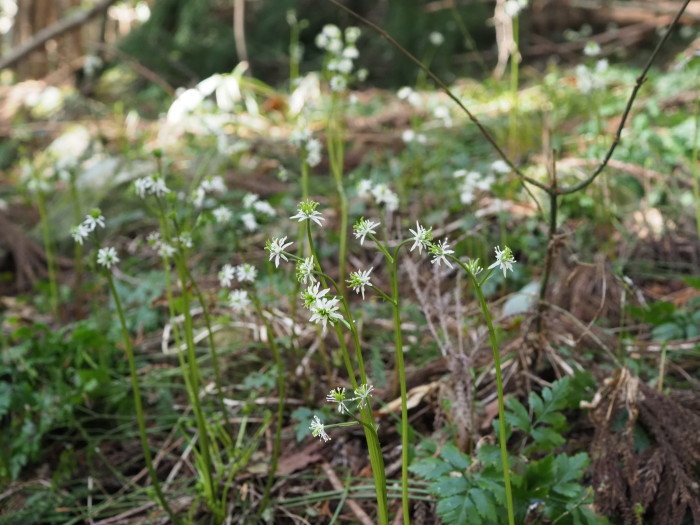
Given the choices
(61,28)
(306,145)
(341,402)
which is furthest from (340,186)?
(61,28)

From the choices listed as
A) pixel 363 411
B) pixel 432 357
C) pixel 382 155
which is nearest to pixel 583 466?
pixel 363 411

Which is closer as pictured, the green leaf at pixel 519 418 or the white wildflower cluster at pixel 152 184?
the green leaf at pixel 519 418

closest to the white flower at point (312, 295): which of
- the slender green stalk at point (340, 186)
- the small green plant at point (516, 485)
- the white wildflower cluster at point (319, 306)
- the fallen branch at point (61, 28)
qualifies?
the white wildflower cluster at point (319, 306)

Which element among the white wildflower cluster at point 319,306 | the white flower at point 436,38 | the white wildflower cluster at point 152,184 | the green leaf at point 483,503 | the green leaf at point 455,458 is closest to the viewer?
the white wildflower cluster at point 319,306

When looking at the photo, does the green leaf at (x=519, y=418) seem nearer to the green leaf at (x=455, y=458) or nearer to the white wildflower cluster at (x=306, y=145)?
the green leaf at (x=455, y=458)

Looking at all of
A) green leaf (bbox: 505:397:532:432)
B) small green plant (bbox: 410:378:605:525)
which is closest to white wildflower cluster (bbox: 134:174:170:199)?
small green plant (bbox: 410:378:605:525)

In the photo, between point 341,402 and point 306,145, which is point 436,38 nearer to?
point 306,145

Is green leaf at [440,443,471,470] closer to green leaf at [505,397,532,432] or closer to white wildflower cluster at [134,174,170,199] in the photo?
green leaf at [505,397,532,432]

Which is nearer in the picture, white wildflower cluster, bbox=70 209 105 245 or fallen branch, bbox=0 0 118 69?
white wildflower cluster, bbox=70 209 105 245
